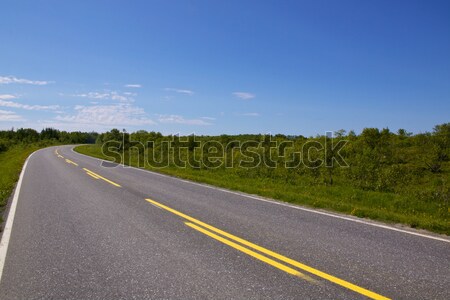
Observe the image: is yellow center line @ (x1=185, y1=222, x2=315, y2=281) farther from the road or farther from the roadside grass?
the roadside grass

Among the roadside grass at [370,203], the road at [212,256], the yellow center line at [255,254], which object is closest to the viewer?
the road at [212,256]

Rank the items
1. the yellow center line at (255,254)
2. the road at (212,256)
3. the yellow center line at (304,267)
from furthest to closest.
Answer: the yellow center line at (255,254) < the road at (212,256) < the yellow center line at (304,267)

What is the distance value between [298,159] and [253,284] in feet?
48.6

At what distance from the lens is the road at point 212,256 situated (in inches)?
152

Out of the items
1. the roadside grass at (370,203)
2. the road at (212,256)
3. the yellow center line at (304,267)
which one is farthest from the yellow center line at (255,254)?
the roadside grass at (370,203)

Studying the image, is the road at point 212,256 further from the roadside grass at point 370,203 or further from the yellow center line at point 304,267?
the roadside grass at point 370,203

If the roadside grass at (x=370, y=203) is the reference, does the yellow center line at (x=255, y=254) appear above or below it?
above

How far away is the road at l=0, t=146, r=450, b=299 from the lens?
386 centimetres

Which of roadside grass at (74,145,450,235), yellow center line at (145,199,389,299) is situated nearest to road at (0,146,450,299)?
yellow center line at (145,199,389,299)

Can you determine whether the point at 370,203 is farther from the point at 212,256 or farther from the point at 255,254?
the point at 212,256

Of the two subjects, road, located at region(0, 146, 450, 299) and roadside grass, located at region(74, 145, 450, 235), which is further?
roadside grass, located at region(74, 145, 450, 235)

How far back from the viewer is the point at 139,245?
5.50m

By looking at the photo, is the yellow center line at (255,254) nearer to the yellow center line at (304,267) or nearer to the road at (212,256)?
the road at (212,256)

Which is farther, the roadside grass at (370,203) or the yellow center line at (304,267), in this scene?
the roadside grass at (370,203)
